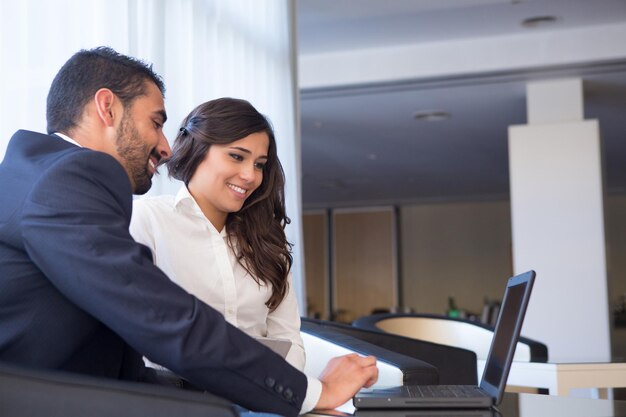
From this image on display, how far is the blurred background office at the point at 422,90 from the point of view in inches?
127

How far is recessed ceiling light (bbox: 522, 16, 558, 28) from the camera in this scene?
6586 millimetres

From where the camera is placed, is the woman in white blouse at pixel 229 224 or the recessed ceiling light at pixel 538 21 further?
the recessed ceiling light at pixel 538 21

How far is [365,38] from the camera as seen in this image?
23.4 feet

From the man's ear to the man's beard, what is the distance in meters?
0.02

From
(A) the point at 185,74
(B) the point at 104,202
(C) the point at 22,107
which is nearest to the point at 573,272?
(A) the point at 185,74

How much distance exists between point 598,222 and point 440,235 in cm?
946

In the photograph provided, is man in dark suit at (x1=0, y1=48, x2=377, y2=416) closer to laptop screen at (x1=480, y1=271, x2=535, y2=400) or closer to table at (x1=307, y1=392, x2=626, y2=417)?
table at (x1=307, y1=392, x2=626, y2=417)

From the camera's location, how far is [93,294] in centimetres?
120

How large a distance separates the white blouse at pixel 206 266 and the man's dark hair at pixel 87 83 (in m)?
0.50

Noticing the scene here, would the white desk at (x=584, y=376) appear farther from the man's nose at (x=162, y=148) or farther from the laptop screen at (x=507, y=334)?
the man's nose at (x=162, y=148)

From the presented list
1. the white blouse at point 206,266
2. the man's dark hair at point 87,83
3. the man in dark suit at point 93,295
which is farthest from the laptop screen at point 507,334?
the man's dark hair at point 87,83

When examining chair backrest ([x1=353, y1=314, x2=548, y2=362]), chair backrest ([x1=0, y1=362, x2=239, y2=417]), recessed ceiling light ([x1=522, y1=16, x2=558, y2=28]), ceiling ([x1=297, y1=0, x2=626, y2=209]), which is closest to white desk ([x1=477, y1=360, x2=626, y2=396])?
chair backrest ([x1=353, y1=314, x2=548, y2=362])

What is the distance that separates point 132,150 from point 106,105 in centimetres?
Result: 10

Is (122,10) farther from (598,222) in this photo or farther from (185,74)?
(598,222)
